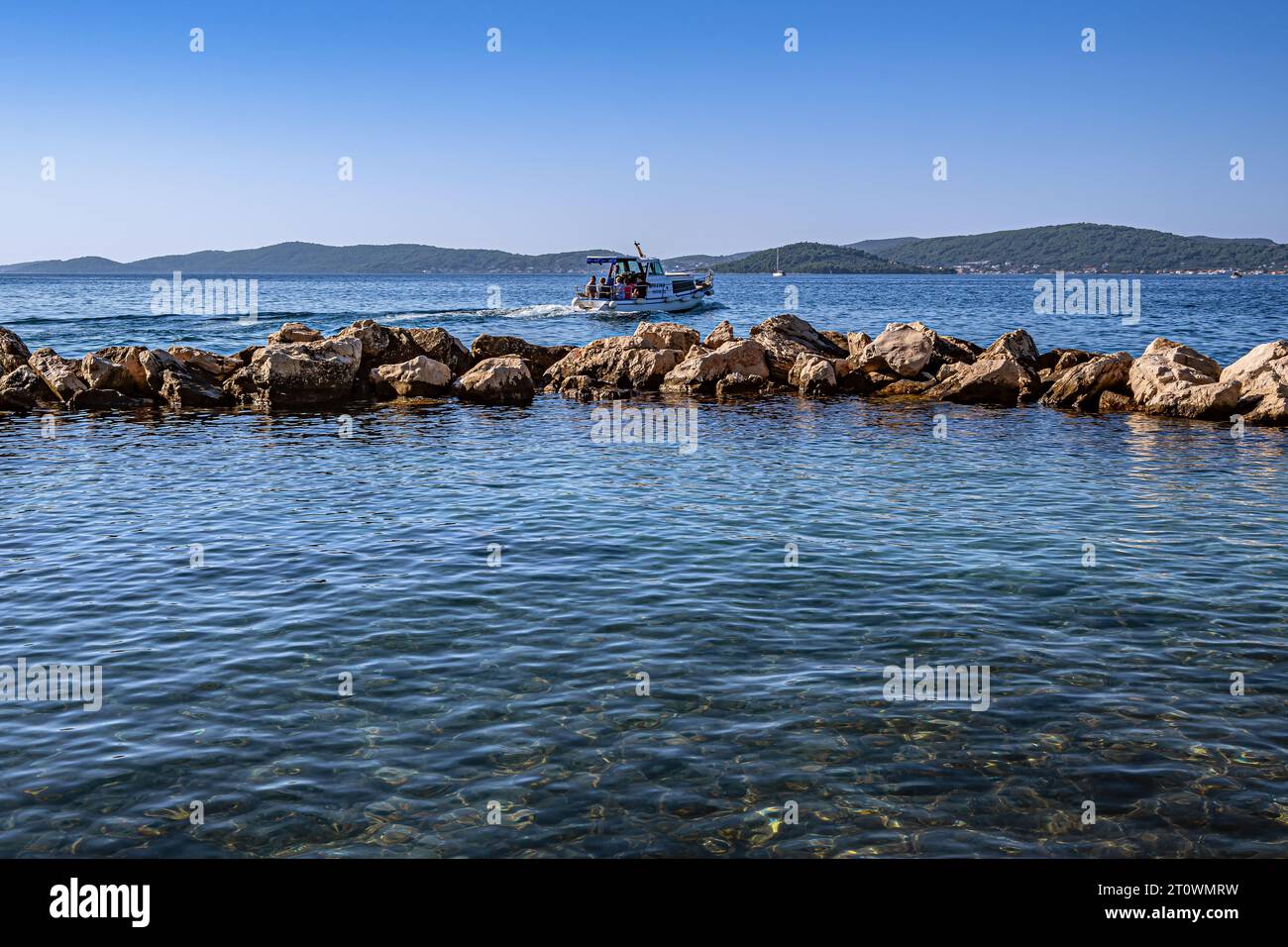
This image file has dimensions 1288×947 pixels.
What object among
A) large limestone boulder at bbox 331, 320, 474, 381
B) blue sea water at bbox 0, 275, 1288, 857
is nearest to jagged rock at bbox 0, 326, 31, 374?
→ large limestone boulder at bbox 331, 320, 474, 381

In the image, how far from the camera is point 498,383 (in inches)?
1329

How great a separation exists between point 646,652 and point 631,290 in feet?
207

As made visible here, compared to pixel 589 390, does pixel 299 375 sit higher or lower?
higher

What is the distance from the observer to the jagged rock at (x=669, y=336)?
127ft

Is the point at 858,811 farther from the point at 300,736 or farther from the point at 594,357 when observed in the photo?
the point at 594,357

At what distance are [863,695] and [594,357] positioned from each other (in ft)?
93.5

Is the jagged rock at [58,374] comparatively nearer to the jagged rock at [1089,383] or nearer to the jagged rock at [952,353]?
the jagged rock at [952,353]

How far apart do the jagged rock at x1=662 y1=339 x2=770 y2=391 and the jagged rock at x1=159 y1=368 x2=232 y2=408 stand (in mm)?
14760

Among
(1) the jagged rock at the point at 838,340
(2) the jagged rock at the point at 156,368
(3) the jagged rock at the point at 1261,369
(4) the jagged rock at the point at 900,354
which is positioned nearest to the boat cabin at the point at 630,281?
(1) the jagged rock at the point at 838,340

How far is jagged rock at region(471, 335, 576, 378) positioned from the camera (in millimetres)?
39094

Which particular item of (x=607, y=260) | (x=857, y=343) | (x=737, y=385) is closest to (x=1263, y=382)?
(x=857, y=343)

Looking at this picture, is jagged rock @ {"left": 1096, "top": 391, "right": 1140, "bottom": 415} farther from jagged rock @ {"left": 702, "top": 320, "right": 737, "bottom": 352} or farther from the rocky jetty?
jagged rock @ {"left": 702, "top": 320, "right": 737, "bottom": 352}

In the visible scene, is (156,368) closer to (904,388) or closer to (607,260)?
(904,388)

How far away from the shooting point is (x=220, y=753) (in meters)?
8.83
